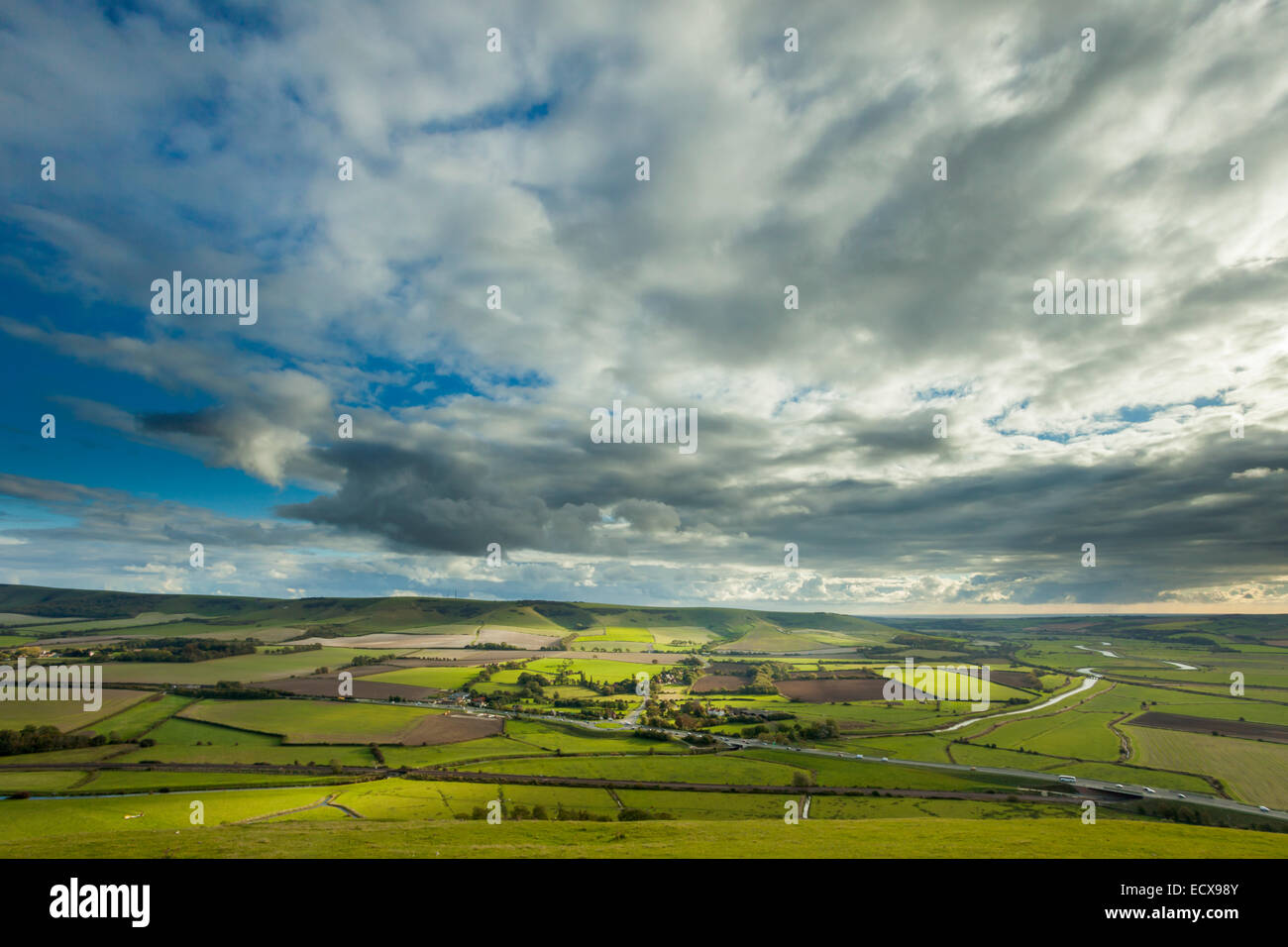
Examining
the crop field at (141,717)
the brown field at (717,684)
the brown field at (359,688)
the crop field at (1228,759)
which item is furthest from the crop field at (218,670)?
the crop field at (1228,759)

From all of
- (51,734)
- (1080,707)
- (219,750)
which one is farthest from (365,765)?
(1080,707)

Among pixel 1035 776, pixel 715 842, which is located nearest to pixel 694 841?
pixel 715 842

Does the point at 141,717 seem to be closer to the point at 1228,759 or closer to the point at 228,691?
the point at 228,691

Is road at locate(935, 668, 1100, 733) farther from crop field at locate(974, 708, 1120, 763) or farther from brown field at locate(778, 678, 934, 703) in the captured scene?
brown field at locate(778, 678, 934, 703)

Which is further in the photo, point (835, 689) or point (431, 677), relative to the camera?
point (431, 677)

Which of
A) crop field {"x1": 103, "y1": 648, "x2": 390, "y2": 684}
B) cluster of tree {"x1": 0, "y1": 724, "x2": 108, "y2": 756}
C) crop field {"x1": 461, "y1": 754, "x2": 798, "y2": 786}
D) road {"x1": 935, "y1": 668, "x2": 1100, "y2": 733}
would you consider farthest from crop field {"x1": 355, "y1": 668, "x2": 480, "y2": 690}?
road {"x1": 935, "y1": 668, "x2": 1100, "y2": 733}
